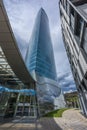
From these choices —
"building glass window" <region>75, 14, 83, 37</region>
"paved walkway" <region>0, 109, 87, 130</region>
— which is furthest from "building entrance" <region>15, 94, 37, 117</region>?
"building glass window" <region>75, 14, 83, 37</region>

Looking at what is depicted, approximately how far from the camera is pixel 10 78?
18297mm

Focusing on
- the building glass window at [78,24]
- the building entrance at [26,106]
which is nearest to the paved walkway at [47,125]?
the building entrance at [26,106]

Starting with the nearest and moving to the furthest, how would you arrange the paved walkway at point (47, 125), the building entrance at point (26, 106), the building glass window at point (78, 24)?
the paved walkway at point (47, 125) → the building glass window at point (78, 24) → the building entrance at point (26, 106)

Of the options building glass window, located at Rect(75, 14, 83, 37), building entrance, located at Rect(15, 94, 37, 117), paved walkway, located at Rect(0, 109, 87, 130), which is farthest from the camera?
building entrance, located at Rect(15, 94, 37, 117)

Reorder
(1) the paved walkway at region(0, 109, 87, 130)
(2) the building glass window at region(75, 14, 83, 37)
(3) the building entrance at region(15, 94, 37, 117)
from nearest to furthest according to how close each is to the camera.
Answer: (1) the paved walkway at region(0, 109, 87, 130) → (2) the building glass window at region(75, 14, 83, 37) → (3) the building entrance at region(15, 94, 37, 117)

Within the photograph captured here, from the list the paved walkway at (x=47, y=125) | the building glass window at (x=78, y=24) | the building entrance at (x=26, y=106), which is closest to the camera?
the paved walkway at (x=47, y=125)

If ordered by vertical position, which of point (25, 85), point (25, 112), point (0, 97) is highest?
point (25, 85)

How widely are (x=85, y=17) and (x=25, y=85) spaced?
1534 centimetres

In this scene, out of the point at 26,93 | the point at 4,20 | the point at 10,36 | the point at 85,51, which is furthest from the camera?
the point at 26,93

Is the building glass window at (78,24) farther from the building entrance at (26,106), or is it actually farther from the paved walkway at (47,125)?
the building entrance at (26,106)

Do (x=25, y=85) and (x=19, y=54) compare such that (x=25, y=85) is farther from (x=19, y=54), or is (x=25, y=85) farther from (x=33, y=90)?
(x=19, y=54)

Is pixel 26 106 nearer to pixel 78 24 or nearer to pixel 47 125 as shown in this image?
pixel 47 125

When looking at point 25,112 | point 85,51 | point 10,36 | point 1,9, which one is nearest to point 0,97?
point 25,112

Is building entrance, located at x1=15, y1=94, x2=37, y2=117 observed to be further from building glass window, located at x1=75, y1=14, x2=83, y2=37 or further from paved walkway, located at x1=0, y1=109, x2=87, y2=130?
building glass window, located at x1=75, y1=14, x2=83, y2=37
